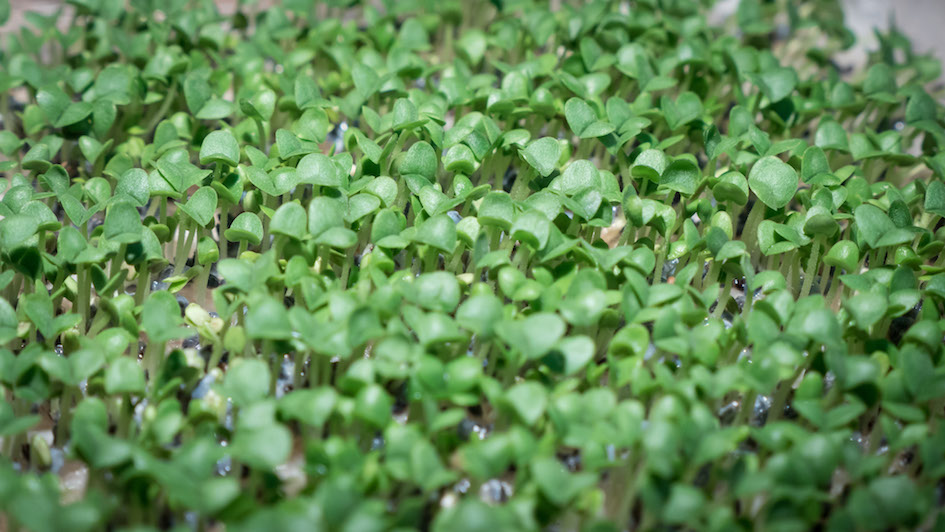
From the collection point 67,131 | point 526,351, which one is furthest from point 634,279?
point 67,131

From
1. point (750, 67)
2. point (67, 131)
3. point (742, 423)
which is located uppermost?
point (750, 67)

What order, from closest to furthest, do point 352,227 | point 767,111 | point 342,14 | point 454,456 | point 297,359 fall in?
1. point 454,456
2. point 297,359
3. point 352,227
4. point 767,111
5. point 342,14

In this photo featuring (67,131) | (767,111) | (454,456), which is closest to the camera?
(454,456)

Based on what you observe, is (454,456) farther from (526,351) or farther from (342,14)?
(342,14)

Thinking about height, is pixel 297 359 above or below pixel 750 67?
below

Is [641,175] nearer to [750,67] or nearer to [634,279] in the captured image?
[634,279]

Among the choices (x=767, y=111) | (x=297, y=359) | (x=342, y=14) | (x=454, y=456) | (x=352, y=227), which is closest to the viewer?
(x=454, y=456)

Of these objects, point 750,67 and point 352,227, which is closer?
point 352,227

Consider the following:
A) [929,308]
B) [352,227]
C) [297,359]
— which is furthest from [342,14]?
[929,308]

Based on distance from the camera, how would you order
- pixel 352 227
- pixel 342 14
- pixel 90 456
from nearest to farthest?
1. pixel 90 456
2. pixel 352 227
3. pixel 342 14
